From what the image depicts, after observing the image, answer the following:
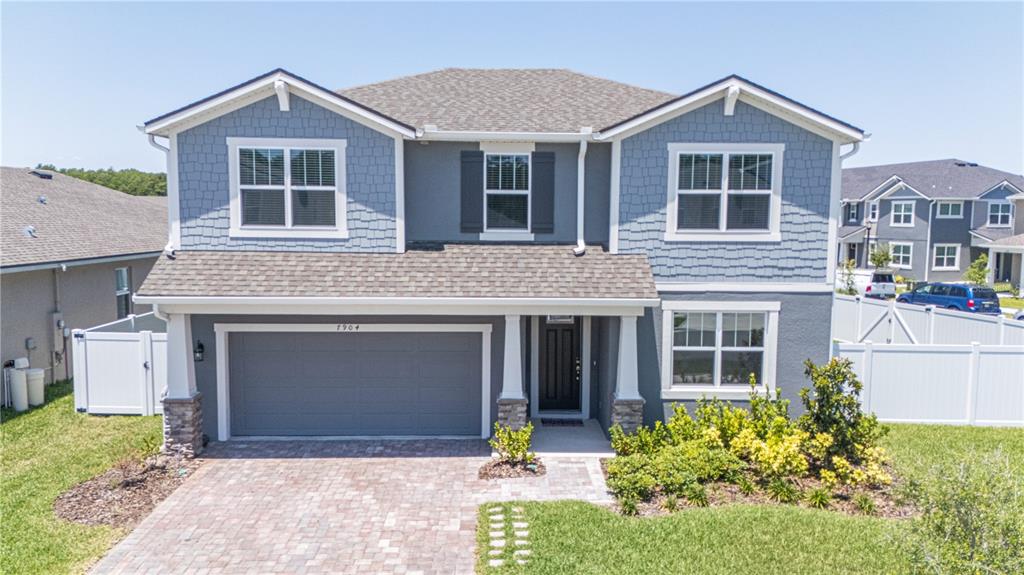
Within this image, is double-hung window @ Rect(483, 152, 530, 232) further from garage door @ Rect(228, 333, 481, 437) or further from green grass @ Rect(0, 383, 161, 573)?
green grass @ Rect(0, 383, 161, 573)

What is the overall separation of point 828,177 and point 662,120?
3124 millimetres

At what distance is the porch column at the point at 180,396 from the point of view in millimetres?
10828

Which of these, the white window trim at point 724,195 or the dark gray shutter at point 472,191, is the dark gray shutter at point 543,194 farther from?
the white window trim at point 724,195

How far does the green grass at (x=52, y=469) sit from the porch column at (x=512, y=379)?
18.5ft

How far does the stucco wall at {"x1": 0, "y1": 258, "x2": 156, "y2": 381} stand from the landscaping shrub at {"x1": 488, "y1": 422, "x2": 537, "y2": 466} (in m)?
11.1

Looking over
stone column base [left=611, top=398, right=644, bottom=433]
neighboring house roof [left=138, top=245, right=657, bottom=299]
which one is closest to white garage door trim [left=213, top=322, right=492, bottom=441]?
neighboring house roof [left=138, top=245, right=657, bottom=299]

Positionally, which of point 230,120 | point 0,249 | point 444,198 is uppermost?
point 230,120

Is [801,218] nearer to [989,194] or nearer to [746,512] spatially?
[746,512]

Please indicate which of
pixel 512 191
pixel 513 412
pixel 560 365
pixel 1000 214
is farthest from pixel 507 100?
pixel 1000 214

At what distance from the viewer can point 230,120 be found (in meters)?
11.3

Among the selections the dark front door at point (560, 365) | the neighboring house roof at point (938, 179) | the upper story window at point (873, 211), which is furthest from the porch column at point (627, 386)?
the upper story window at point (873, 211)

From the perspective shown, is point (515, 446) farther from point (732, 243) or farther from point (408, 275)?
point (732, 243)

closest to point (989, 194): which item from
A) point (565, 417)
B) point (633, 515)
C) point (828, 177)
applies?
point (828, 177)

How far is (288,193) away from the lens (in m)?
11.4
